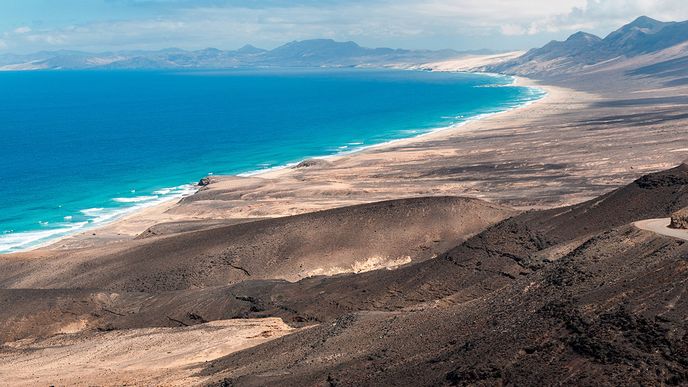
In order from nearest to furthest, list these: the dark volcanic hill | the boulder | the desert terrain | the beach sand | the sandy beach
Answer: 1. the dark volcanic hill
2. the desert terrain
3. the beach sand
4. the sandy beach
5. the boulder

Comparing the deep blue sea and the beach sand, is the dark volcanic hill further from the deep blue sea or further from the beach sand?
the deep blue sea

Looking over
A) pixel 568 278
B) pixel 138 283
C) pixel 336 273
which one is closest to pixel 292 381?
pixel 568 278

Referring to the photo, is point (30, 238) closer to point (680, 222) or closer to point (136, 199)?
point (136, 199)

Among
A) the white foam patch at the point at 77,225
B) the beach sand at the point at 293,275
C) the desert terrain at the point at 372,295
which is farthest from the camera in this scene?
the white foam patch at the point at 77,225

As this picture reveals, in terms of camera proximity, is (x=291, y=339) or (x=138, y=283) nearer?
(x=291, y=339)

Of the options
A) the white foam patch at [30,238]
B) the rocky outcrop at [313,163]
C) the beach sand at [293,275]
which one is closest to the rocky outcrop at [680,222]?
the beach sand at [293,275]

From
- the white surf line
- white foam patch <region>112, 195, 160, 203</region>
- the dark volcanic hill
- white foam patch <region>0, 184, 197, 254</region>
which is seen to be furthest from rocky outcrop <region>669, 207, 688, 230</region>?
white foam patch <region>112, 195, 160, 203</region>

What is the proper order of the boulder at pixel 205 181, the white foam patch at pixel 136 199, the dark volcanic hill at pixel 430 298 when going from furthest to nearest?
the boulder at pixel 205 181 → the white foam patch at pixel 136 199 → the dark volcanic hill at pixel 430 298

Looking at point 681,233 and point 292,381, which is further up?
point 681,233

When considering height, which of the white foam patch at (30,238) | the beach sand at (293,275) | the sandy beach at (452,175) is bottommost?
the white foam patch at (30,238)

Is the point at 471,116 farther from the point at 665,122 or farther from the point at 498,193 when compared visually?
the point at 498,193

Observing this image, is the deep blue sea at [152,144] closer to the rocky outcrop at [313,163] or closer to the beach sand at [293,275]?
the rocky outcrop at [313,163]
